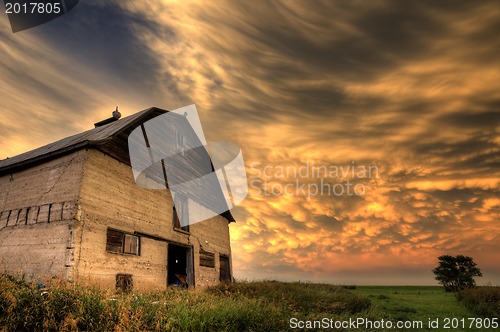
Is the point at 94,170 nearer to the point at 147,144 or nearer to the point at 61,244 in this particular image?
the point at 61,244

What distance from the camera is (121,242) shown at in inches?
514

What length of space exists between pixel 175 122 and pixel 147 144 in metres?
4.10

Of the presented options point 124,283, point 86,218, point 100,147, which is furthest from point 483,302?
point 100,147

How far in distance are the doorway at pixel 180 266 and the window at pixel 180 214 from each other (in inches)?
44.2

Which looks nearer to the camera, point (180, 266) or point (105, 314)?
point (105, 314)

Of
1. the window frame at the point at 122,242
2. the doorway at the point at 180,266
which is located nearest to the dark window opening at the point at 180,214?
the doorway at the point at 180,266

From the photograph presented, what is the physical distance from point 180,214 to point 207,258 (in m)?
3.96

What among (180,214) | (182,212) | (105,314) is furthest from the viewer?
(182,212)

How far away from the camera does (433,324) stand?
1428cm

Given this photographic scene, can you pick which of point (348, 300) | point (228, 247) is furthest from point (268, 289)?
point (228, 247)

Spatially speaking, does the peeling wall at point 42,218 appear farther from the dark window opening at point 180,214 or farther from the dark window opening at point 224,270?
the dark window opening at point 224,270

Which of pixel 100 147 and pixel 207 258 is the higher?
pixel 100 147

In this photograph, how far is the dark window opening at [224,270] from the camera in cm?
2120

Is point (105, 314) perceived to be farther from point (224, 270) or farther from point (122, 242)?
point (224, 270)
